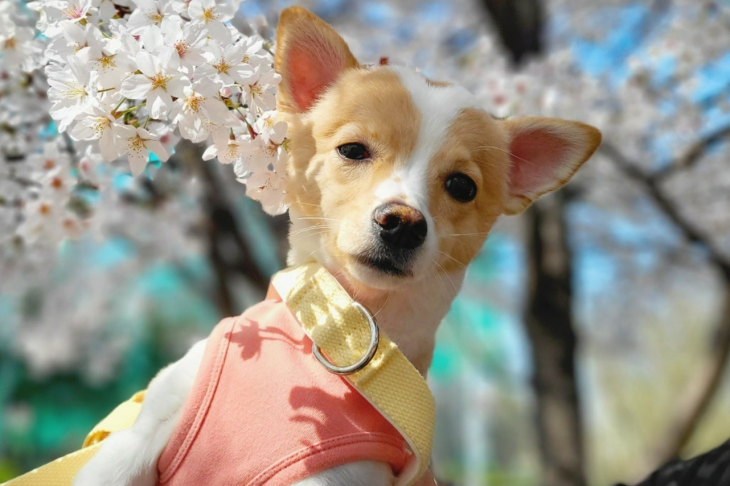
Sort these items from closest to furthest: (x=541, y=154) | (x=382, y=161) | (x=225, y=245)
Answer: (x=382, y=161)
(x=541, y=154)
(x=225, y=245)

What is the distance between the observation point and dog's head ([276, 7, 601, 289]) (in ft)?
4.49

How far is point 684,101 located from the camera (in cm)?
520

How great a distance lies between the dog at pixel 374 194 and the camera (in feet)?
4.34

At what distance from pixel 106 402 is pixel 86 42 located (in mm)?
7862

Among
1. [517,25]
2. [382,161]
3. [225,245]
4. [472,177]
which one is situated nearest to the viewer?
[382,161]

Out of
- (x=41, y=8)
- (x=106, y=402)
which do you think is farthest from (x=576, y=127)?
(x=106, y=402)

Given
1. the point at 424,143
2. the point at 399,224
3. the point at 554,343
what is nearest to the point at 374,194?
the point at 399,224

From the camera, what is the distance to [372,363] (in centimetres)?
129

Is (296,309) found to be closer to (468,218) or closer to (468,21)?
(468,218)

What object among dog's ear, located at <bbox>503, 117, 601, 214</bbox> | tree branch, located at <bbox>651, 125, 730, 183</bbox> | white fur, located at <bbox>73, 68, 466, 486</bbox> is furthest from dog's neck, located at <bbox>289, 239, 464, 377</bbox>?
tree branch, located at <bbox>651, 125, 730, 183</bbox>

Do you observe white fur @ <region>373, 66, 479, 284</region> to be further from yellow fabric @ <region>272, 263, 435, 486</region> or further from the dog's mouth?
yellow fabric @ <region>272, 263, 435, 486</region>

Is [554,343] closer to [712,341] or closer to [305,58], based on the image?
[712,341]

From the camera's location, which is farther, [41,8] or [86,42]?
[41,8]

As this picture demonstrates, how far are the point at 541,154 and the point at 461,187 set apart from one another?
1.40ft
